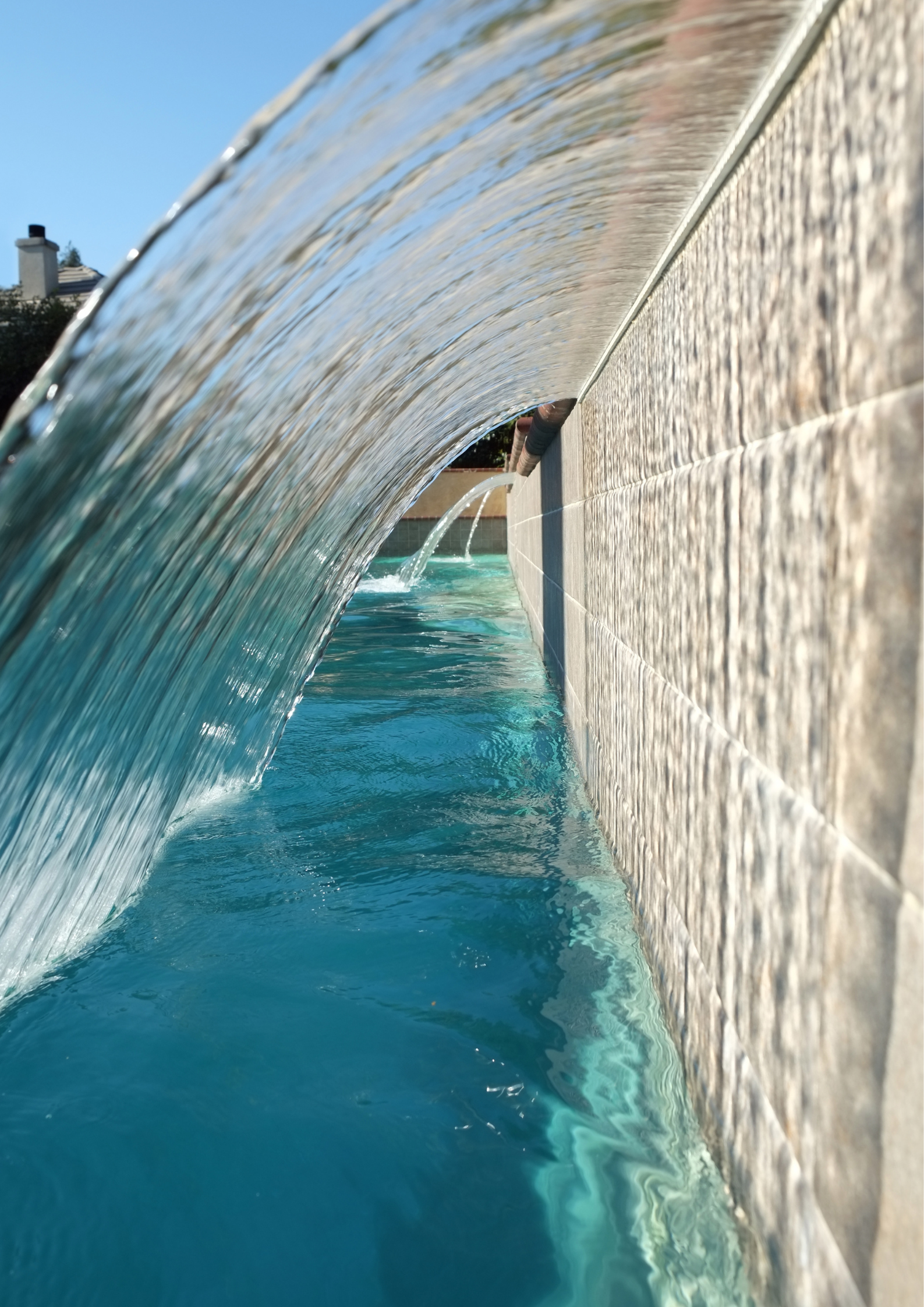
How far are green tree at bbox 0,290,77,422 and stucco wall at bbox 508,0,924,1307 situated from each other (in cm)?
3641

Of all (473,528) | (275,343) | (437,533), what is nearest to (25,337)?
(473,528)

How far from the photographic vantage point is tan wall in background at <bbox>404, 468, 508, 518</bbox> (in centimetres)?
3036

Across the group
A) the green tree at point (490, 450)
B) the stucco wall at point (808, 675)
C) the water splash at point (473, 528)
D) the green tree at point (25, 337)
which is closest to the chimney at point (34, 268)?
the green tree at point (25, 337)

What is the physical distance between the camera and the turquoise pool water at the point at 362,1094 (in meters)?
2.21

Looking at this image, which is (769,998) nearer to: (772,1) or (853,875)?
(853,875)

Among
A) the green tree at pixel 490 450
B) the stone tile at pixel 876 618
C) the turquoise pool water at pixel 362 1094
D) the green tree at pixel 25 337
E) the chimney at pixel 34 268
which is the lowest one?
the turquoise pool water at pixel 362 1094

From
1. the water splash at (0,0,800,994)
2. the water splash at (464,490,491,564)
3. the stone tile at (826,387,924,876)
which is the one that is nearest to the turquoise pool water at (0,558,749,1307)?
the water splash at (0,0,800,994)

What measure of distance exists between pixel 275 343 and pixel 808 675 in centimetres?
→ 192

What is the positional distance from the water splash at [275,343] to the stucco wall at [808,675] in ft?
1.16

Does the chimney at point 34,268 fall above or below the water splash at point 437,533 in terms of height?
above

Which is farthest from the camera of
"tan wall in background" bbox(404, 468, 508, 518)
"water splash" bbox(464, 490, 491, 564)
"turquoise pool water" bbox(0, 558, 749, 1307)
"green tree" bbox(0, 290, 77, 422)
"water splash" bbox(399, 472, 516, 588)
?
"green tree" bbox(0, 290, 77, 422)

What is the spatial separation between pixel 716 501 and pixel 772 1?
3.08 feet

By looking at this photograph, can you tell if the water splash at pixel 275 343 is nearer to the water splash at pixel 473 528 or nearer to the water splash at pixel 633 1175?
the water splash at pixel 633 1175

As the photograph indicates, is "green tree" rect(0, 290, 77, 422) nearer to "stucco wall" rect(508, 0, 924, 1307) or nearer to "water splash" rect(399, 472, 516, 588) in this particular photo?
"water splash" rect(399, 472, 516, 588)
